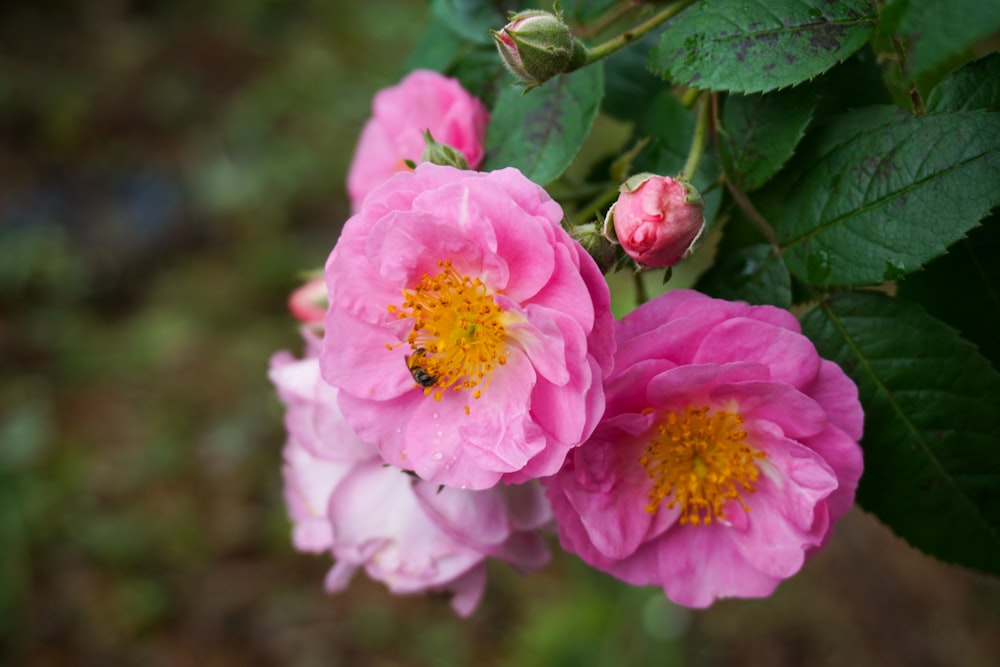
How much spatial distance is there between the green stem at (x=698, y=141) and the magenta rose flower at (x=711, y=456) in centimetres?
14

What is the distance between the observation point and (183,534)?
2748 mm

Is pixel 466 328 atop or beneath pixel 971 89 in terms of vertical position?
Result: beneath

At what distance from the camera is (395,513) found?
91 cm

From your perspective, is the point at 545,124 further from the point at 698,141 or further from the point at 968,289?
the point at 968,289

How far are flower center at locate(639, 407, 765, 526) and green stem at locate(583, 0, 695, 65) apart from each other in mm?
309

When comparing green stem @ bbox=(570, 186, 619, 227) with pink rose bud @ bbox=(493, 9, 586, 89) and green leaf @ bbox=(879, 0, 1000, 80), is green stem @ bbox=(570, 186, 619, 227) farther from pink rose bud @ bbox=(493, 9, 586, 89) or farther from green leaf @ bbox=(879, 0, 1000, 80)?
green leaf @ bbox=(879, 0, 1000, 80)

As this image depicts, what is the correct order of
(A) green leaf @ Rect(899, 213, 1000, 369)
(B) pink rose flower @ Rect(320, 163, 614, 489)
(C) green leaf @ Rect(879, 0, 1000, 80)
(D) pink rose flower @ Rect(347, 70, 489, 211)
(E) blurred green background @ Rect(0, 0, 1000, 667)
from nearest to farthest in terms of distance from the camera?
(C) green leaf @ Rect(879, 0, 1000, 80), (B) pink rose flower @ Rect(320, 163, 614, 489), (A) green leaf @ Rect(899, 213, 1000, 369), (D) pink rose flower @ Rect(347, 70, 489, 211), (E) blurred green background @ Rect(0, 0, 1000, 667)

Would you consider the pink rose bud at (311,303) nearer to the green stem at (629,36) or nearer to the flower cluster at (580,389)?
the flower cluster at (580,389)

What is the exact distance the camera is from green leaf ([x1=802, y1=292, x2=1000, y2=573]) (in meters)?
0.70

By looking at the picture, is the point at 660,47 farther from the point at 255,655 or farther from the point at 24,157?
the point at 24,157

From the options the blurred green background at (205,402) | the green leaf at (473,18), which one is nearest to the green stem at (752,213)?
the green leaf at (473,18)

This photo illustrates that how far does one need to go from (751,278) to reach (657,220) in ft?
0.51

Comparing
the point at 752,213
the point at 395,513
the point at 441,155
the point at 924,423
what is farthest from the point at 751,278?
the point at 395,513

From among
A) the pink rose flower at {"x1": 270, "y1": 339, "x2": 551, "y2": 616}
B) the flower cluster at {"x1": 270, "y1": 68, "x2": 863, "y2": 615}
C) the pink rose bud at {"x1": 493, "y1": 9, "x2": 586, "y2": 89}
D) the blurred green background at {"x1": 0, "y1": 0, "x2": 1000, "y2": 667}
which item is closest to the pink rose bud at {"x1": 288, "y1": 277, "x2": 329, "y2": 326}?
the pink rose flower at {"x1": 270, "y1": 339, "x2": 551, "y2": 616}
